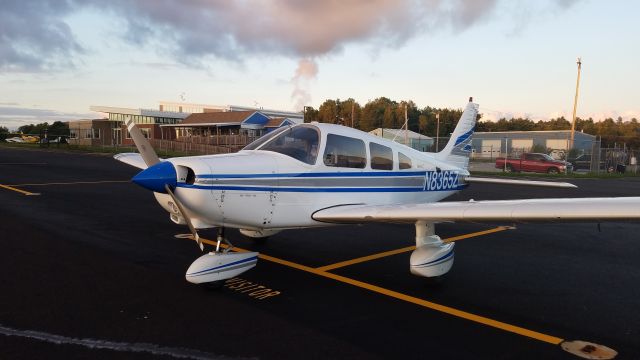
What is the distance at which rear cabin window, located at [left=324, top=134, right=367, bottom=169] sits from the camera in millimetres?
6301

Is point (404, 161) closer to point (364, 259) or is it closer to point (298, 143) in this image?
point (364, 259)

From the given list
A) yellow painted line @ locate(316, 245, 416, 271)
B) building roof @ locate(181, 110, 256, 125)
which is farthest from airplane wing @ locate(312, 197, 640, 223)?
building roof @ locate(181, 110, 256, 125)

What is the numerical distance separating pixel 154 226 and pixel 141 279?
375cm

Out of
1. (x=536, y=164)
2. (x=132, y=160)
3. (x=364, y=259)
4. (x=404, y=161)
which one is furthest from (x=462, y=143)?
(x=536, y=164)

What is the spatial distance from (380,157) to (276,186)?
2.00 meters

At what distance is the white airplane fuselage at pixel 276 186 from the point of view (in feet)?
16.6

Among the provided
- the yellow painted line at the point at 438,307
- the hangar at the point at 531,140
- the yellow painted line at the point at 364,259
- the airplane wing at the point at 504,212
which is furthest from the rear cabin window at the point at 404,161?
the hangar at the point at 531,140

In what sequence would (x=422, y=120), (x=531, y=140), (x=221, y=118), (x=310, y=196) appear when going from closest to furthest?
1. (x=310, y=196)
2. (x=221, y=118)
3. (x=531, y=140)
4. (x=422, y=120)

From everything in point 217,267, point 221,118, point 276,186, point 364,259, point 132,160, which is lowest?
point 364,259

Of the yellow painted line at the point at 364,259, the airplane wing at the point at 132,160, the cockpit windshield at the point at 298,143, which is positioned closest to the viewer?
the cockpit windshield at the point at 298,143

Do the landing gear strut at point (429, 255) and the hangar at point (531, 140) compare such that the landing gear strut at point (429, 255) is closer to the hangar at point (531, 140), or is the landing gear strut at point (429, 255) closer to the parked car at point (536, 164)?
the parked car at point (536, 164)

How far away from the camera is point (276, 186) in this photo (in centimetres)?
567

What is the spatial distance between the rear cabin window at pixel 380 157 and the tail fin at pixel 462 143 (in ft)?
8.47

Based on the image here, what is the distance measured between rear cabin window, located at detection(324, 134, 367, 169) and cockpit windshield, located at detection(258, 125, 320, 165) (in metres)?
0.19
